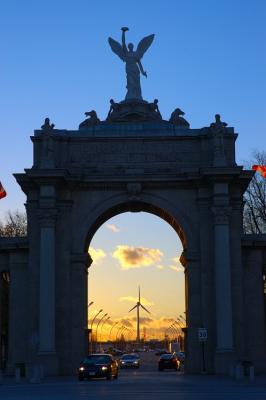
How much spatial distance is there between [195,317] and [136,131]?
34.6 feet

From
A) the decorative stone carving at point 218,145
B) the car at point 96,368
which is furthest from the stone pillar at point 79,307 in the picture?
the decorative stone carving at point 218,145

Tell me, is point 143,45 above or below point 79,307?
above

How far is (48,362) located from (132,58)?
1797cm

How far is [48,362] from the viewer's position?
138 feet

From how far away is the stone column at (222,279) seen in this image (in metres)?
42.4

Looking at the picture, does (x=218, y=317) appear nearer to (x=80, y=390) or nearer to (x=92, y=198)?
(x=92, y=198)

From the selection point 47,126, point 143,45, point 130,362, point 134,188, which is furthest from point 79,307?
point 130,362

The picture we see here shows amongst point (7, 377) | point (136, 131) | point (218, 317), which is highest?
point (136, 131)

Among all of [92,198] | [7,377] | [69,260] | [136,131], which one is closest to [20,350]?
[7,377]

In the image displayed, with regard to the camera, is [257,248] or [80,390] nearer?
[80,390]

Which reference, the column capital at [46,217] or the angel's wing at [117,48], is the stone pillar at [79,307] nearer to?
the column capital at [46,217]

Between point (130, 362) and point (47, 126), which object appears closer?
point (47, 126)

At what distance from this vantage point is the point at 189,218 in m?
45.2

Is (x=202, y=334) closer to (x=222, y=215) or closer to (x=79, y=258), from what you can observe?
(x=222, y=215)
